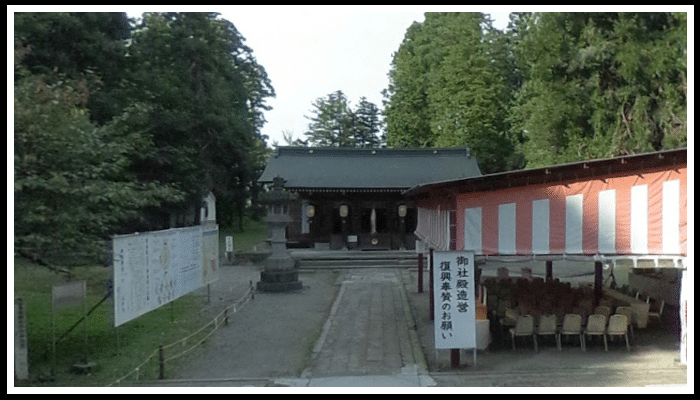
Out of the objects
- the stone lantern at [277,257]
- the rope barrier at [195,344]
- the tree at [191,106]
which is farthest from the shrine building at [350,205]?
the rope barrier at [195,344]

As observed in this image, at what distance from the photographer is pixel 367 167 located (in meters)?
31.2

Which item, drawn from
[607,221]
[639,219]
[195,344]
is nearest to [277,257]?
[195,344]

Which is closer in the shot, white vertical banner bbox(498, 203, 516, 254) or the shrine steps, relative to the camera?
white vertical banner bbox(498, 203, 516, 254)

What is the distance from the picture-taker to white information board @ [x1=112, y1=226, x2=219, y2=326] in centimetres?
1009

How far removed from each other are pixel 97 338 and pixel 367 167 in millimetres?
21028

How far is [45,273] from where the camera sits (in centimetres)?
2186

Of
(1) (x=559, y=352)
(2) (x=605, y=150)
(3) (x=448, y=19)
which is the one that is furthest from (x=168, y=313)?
(3) (x=448, y=19)

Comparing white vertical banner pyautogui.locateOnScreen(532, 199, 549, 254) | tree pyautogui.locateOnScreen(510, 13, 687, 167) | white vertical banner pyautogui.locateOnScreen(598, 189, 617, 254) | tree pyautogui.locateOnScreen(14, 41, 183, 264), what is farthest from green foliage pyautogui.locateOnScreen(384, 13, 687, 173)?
tree pyautogui.locateOnScreen(14, 41, 183, 264)

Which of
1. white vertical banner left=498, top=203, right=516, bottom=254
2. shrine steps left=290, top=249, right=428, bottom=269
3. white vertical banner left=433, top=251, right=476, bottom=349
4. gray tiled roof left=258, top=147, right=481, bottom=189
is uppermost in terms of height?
gray tiled roof left=258, top=147, right=481, bottom=189

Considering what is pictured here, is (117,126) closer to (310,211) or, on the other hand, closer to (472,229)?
(472,229)

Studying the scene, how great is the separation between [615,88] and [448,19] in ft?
67.9

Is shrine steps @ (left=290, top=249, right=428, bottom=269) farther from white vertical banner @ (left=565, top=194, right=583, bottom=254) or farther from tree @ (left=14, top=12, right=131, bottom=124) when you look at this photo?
white vertical banner @ (left=565, top=194, right=583, bottom=254)

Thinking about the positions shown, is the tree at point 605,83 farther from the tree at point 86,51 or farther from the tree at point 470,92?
the tree at point 86,51

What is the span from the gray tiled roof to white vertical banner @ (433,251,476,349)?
18060mm
